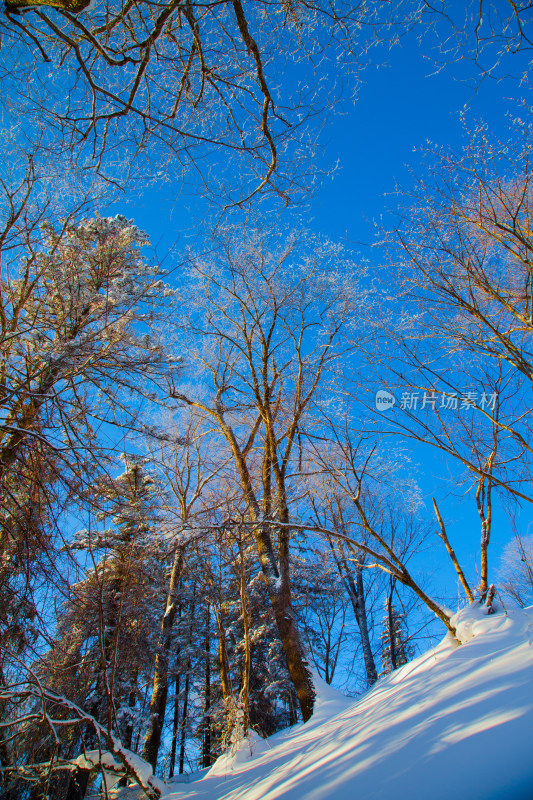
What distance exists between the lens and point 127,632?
10805 millimetres

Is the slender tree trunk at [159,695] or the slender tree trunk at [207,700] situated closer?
the slender tree trunk at [159,695]

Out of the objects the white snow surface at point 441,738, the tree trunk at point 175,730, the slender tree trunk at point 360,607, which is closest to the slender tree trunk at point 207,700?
the tree trunk at point 175,730

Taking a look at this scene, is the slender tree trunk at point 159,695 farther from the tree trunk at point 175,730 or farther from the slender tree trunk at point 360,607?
the slender tree trunk at point 360,607

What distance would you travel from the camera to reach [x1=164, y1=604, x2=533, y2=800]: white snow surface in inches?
62.6

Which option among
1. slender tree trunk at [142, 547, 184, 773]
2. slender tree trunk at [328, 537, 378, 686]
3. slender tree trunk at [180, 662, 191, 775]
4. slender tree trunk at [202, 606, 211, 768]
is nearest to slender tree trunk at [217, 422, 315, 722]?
slender tree trunk at [142, 547, 184, 773]

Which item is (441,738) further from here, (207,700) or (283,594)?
(207,700)

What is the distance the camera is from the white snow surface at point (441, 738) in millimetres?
1591

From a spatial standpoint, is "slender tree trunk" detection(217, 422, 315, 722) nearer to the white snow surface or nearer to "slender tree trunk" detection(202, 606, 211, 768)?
the white snow surface

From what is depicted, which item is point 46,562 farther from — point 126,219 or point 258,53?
point 126,219

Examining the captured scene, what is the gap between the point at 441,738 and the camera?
6.29 ft

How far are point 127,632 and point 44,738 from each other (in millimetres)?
3631

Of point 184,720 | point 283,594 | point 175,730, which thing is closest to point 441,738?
point 283,594

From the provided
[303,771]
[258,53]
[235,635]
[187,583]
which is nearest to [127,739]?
[235,635]

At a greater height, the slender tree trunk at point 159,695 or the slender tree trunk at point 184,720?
the slender tree trunk at point 159,695
